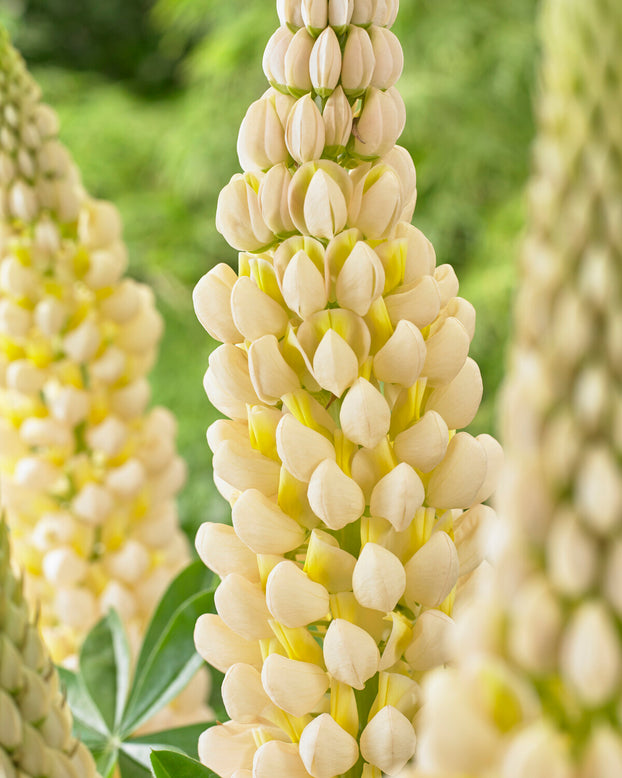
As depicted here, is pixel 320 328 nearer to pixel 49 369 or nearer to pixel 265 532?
pixel 265 532

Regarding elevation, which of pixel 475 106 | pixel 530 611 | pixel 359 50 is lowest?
pixel 530 611

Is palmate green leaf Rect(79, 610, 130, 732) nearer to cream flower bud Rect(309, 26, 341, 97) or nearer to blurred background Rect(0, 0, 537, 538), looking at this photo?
cream flower bud Rect(309, 26, 341, 97)

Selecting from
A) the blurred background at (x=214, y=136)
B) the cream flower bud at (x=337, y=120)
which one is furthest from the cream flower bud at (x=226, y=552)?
the blurred background at (x=214, y=136)

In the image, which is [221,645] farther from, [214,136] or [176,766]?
[214,136]

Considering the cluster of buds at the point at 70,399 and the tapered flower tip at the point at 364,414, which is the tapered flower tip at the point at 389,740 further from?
the cluster of buds at the point at 70,399

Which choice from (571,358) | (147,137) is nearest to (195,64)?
(147,137)

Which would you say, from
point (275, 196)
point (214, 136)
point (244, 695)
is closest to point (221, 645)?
point (244, 695)

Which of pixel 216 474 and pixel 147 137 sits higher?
pixel 147 137

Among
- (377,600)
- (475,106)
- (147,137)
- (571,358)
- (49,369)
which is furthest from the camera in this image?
(147,137)
